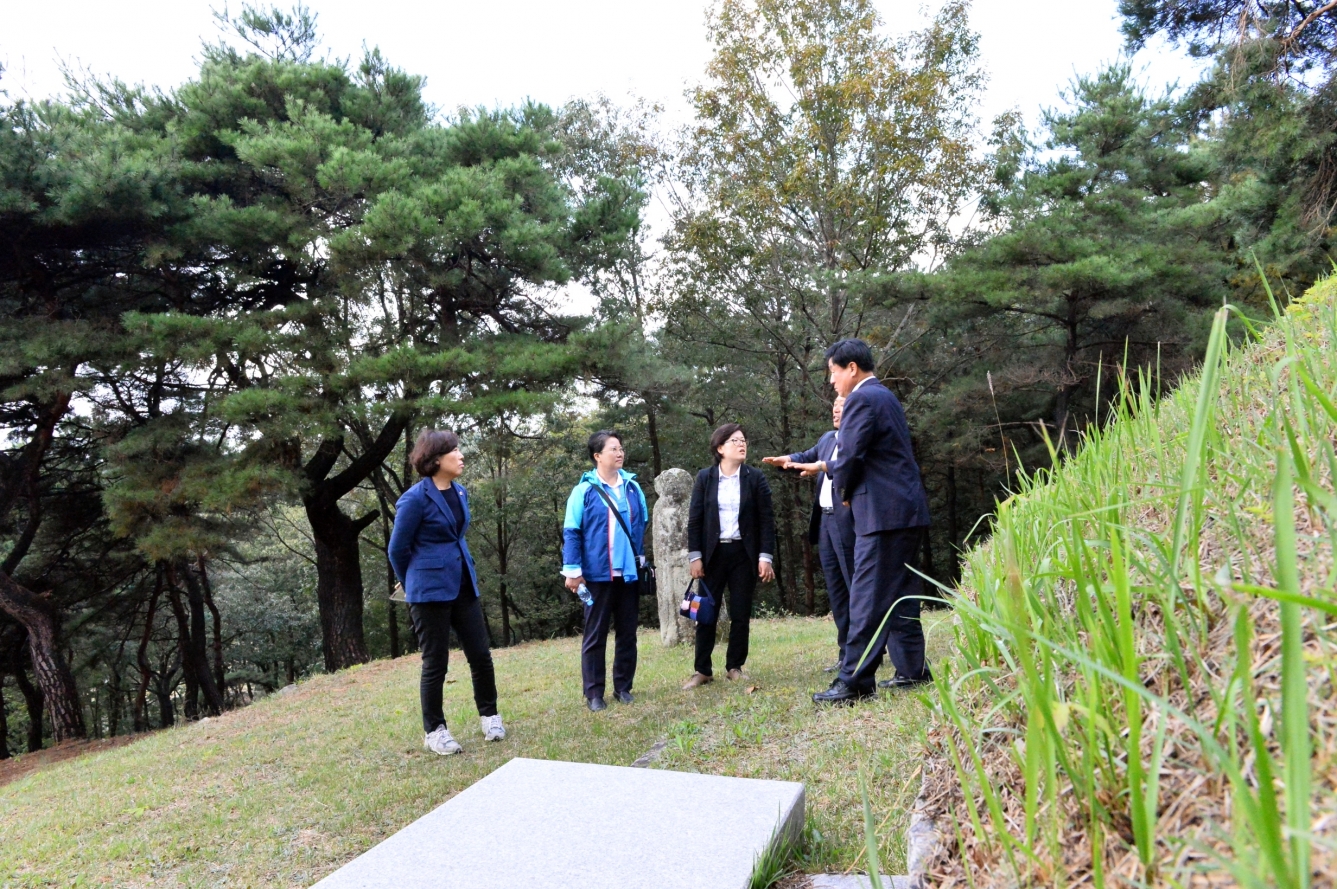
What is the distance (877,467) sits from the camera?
4062 millimetres

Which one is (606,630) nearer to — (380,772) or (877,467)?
(380,772)

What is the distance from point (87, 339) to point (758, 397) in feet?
46.1

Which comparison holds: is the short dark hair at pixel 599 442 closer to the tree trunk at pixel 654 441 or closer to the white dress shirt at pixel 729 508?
the white dress shirt at pixel 729 508

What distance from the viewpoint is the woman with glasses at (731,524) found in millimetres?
5547

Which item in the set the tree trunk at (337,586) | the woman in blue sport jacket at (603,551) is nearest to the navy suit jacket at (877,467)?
the woman in blue sport jacket at (603,551)

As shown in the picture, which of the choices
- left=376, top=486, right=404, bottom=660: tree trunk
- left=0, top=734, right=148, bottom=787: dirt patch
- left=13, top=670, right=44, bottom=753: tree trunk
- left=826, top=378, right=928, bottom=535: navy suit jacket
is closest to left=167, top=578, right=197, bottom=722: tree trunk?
left=13, top=670, right=44, bottom=753: tree trunk

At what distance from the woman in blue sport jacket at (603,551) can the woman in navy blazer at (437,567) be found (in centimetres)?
73

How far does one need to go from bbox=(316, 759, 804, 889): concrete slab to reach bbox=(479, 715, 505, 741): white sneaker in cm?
291

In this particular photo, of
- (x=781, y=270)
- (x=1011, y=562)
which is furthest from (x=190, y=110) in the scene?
(x=1011, y=562)

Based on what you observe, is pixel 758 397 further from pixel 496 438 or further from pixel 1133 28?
pixel 1133 28

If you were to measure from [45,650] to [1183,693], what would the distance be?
Answer: 52.7ft

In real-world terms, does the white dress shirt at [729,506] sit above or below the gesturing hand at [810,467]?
below

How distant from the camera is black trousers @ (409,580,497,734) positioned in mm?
4547

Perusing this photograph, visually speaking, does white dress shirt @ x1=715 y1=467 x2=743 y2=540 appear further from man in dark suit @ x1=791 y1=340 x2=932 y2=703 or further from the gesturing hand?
man in dark suit @ x1=791 y1=340 x2=932 y2=703
